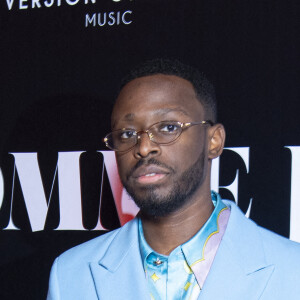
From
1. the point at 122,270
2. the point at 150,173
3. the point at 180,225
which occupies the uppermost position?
the point at 150,173

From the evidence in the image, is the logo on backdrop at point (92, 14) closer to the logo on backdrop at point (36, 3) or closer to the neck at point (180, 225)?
the logo on backdrop at point (36, 3)

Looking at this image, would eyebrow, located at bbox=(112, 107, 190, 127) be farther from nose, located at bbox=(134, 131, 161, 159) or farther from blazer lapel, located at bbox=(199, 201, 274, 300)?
blazer lapel, located at bbox=(199, 201, 274, 300)

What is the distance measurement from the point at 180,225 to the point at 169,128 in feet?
0.85

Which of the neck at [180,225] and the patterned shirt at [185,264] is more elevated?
the neck at [180,225]

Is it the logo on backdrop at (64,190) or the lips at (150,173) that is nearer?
the lips at (150,173)

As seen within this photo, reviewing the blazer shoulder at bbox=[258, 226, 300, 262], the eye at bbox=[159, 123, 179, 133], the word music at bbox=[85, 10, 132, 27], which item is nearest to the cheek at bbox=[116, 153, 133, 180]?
the eye at bbox=[159, 123, 179, 133]

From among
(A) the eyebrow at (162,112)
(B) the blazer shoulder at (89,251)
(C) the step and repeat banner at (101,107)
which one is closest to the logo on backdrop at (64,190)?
(C) the step and repeat banner at (101,107)

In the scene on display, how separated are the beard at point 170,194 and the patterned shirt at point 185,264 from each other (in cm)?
10

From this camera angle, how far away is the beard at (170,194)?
3.90 feet

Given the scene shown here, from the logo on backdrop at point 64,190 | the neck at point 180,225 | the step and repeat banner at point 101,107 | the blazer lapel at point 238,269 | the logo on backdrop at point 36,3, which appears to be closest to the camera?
the blazer lapel at point 238,269

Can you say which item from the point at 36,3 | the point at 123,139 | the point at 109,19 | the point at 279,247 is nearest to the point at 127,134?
the point at 123,139

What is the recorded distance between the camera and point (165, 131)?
1.20 meters

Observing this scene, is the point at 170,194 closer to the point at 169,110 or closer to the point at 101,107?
the point at 169,110

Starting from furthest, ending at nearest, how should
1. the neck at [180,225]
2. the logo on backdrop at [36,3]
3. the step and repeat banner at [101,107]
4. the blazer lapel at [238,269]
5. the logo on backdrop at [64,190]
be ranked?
the logo on backdrop at [36,3] < the logo on backdrop at [64,190] < the step and repeat banner at [101,107] < the neck at [180,225] < the blazer lapel at [238,269]
